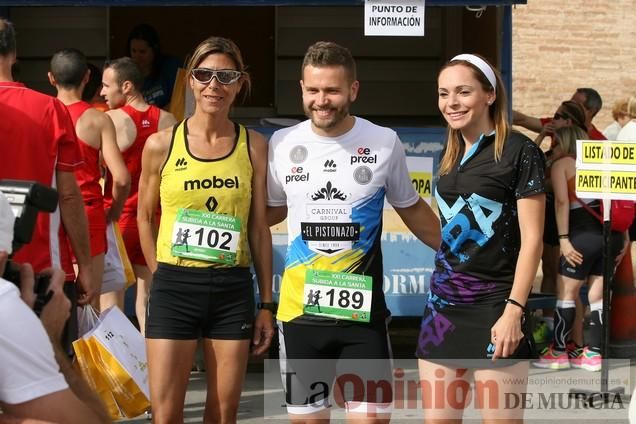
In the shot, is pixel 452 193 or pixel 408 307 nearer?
pixel 452 193

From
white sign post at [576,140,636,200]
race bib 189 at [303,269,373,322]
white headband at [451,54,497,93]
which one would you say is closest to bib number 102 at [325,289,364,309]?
race bib 189 at [303,269,373,322]

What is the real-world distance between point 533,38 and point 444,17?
1.75m

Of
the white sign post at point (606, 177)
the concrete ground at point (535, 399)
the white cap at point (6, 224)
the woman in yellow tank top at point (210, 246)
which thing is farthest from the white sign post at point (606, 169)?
the white cap at point (6, 224)

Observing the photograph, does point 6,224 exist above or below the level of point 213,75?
below

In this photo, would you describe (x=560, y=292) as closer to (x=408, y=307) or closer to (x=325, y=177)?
(x=408, y=307)

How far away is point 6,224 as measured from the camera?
2848mm

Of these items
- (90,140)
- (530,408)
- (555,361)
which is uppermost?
(90,140)

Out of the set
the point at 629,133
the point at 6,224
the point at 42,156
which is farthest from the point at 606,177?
the point at 6,224

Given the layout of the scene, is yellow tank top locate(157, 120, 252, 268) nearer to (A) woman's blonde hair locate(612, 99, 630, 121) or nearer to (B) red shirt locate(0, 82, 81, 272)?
Result: (B) red shirt locate(0, 82, 81, 272)

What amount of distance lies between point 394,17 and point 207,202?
3.49m

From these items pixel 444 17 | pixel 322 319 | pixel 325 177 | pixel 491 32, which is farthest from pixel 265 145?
Answer: pixel 444 17

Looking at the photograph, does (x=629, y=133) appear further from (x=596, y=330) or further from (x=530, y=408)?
(x=530, y=408)

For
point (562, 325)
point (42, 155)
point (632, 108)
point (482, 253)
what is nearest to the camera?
point (482, 253)

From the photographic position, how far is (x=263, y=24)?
13273 mm
